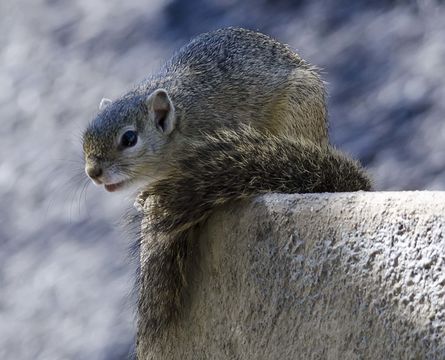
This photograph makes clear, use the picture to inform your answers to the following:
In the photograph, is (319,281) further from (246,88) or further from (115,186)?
(246,88)

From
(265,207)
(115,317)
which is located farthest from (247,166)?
(115,317)

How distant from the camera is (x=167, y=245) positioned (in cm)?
213

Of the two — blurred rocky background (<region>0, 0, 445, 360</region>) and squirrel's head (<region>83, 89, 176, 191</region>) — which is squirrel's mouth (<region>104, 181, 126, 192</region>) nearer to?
squirrel's head (<region>83, 89, 176, 191</region>)

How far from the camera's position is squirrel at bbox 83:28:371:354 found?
2.14 m

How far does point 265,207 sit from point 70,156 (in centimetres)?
269

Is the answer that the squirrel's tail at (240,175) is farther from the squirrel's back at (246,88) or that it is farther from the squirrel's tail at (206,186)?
the squirrel's back at (246,88)

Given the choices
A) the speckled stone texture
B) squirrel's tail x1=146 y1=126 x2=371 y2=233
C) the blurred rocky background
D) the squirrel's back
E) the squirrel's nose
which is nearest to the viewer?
the speckled stone texture

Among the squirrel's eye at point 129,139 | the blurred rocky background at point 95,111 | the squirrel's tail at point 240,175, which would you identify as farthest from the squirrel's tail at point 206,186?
the blurred rocky background at point 95,111

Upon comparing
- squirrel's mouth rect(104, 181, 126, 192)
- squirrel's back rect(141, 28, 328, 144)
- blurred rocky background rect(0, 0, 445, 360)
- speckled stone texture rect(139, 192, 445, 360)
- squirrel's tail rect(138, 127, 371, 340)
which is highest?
blurred rocky background rect(0, 0, 445, 360)

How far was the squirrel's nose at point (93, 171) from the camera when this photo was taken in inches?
105

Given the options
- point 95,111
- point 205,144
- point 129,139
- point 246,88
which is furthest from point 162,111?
point 95,111

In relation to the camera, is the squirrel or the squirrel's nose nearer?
the squirrel

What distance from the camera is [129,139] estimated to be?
2.80 metres

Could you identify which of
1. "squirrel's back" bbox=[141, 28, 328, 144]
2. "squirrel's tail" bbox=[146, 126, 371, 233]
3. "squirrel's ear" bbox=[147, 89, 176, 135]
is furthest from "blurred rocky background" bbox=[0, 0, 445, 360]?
"squirrel's tail" bbox=[146, 126, 371, 233]
